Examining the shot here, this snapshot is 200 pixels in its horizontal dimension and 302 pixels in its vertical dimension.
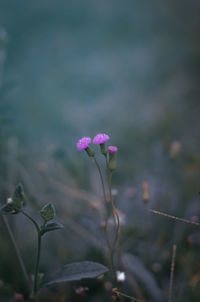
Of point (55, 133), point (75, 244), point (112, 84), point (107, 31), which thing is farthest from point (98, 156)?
point (107, 31)

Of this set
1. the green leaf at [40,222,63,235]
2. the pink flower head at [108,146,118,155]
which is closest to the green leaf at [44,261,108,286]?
the green leaf at [40,222,63,235]

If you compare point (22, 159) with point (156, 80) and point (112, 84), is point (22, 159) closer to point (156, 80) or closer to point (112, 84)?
point (112, 84)

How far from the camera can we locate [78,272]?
58cm

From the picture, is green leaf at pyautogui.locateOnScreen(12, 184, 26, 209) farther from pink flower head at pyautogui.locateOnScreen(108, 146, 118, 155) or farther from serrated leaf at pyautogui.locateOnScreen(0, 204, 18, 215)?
pink flower head at pyautogui.locateOnScreen(108, 146, 118, 155)

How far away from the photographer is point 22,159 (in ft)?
4.37

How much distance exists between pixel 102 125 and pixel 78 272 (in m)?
1.10

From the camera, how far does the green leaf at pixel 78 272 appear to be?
0.56 m

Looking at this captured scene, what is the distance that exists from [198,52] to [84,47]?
0.76m

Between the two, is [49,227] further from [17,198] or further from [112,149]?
[112,149]

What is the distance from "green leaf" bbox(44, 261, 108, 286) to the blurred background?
0.17 metres

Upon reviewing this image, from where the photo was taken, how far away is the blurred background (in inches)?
34.6

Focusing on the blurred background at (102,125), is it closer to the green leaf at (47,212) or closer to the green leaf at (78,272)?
the green leaf at (78,272)

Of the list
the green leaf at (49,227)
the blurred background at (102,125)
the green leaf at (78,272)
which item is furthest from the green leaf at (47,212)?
the blurred background at (102,125)

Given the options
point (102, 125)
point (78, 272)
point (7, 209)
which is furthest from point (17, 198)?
point (102, 125)
